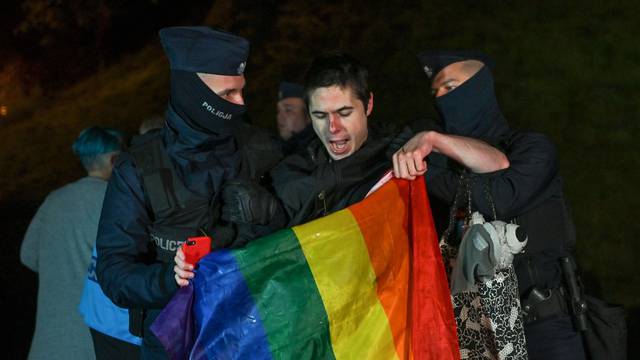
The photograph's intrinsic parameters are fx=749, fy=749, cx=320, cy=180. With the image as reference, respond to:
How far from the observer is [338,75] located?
3.18 m

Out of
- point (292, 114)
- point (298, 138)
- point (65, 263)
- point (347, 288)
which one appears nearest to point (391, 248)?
point (347, 288)

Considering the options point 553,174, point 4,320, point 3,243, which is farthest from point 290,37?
point 553,174

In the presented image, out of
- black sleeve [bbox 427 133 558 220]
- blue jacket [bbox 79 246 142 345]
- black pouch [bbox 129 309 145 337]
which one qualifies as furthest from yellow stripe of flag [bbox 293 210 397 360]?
blue jacket [bbox 79 246 142 345]

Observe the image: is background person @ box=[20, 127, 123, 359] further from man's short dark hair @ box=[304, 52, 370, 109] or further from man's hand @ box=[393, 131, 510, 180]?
man's hand @ box=[393, 131, 510, 180]

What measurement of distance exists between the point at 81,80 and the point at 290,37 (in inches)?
228

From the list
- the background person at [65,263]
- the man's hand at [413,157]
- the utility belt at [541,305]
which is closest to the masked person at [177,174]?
the man's hand at [413,157]

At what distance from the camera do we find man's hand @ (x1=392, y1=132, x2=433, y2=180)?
Answer: 9.21ft

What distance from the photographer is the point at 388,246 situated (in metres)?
2.83

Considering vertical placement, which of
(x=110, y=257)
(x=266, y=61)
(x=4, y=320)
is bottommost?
(x=4, y=320)

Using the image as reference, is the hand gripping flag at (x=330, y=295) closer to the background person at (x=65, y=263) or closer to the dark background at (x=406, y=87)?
the background person at (x=65, y=263)

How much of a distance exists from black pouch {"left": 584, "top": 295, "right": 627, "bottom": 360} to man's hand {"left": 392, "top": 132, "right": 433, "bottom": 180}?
1.03 m

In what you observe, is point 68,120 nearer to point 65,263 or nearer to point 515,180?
point 65,263

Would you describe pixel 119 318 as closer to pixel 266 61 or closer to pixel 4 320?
pixel 4 320

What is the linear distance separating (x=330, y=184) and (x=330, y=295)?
0.60 m
